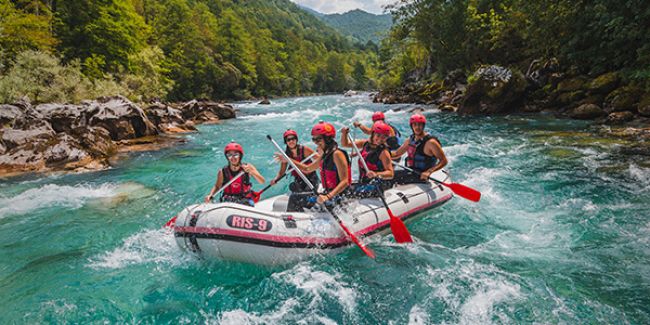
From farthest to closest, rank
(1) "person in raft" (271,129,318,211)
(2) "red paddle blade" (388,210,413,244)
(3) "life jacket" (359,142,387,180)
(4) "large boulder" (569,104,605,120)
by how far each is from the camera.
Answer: (4) "large boulder" (569,104,605,120)
(1) "person in raft" (271,129,318,211)
(3) "life jacket" (359,142,387,180)
(2) "red paddle blade" (388,210,413,244)

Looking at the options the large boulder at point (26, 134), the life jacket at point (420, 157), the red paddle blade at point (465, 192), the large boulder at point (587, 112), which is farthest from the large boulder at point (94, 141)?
the large boulder at point (587, 112)

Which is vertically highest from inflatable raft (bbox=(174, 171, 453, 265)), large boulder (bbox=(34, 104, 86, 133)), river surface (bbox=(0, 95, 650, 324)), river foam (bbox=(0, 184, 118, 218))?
large boulder (bbox=(34, 104, 86, 133))

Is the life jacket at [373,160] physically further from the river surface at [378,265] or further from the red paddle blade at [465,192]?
the red paddle blade at [465,192]

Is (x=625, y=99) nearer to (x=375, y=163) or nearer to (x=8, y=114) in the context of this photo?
(x=375, y=163)

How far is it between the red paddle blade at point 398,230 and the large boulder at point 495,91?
17245 mm

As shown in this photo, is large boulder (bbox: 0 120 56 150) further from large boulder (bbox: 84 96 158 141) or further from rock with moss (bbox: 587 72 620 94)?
rock with moss (bbox: 587 72 620 94)

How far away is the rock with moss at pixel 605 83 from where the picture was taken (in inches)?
606

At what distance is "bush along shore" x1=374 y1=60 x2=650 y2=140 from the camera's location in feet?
44.2

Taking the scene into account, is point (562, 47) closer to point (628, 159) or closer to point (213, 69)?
point (628, 159)

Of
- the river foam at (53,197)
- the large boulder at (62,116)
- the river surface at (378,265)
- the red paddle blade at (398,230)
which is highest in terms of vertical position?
the large boulder at (62,116)

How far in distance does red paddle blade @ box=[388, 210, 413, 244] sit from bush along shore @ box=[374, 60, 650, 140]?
34.0ft

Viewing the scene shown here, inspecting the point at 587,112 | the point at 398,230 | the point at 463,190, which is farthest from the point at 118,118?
the point at 587,112

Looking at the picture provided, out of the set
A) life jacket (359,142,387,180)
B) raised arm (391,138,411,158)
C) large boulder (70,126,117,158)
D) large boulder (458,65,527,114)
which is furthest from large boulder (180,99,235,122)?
life jacket (359,142,387,180)

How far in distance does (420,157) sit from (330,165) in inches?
89.7
